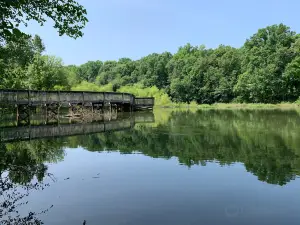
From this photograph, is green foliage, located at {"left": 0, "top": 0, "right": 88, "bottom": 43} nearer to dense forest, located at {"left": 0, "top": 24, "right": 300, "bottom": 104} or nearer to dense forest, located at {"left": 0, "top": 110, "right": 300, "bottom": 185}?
dense forest, located at {"left": 0, "top": 110, "right": 300, "bottom": 185}

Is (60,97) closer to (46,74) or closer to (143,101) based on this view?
(46,74)

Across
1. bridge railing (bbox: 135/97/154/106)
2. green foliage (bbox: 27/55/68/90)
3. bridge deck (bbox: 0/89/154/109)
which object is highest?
green foliage (bbox: 27/55/68/90)

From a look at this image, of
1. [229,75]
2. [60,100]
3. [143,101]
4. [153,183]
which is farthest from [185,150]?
[229,75]

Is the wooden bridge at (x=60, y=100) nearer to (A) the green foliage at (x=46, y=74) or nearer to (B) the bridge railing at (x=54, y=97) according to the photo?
(B) the bridge railing at (x=54, y=97)

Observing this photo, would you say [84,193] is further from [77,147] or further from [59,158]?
[77,147]

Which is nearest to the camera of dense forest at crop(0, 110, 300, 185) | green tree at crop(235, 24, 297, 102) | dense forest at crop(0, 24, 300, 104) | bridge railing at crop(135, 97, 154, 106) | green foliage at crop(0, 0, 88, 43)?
green foliage at crop(0, 0, 88, 43)

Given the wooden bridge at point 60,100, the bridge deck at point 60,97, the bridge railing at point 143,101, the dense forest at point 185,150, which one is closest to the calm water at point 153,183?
the dense forest at point 185,150

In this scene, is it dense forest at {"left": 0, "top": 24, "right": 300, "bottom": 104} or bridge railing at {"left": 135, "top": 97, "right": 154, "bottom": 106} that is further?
dense forest at {"left": 0, "top": 24, "right": 300, "bottom": 104}

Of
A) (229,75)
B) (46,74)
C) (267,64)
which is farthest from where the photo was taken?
(229,75)

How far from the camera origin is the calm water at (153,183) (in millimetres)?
6652

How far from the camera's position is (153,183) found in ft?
30.1

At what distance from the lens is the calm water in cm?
665

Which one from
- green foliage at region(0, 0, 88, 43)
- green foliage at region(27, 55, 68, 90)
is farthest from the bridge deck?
green foliage at region(0, 0, 88, 43)

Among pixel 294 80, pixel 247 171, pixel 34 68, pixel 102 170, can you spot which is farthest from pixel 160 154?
pixel 294 80
